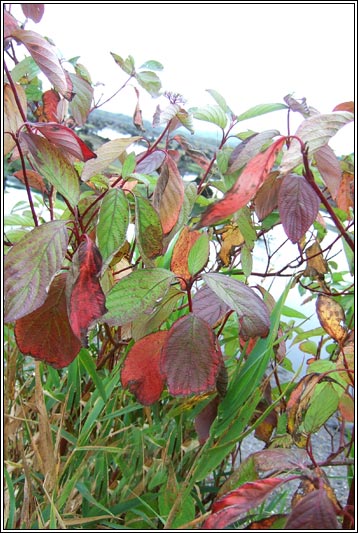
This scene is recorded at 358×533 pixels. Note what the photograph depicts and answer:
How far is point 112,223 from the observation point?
0.32 m

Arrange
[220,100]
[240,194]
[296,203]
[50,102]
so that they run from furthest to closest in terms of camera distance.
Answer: [50,102] → [220,100] → [296,203] → [240,194]

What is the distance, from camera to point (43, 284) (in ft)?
0.94

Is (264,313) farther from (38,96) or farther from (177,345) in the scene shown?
(38,96)

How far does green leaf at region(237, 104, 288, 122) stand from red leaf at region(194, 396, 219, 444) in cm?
24

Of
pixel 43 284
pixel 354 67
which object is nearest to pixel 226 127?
pixel 354 67

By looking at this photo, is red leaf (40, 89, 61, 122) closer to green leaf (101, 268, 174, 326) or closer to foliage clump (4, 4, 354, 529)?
foliage clump (4, 4, 354, 529)

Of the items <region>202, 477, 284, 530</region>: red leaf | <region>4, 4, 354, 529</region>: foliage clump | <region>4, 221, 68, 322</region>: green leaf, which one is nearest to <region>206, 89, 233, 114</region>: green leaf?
<region>4, 4, 354, 529</region>: foliage clump

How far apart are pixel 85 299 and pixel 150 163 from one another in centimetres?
21

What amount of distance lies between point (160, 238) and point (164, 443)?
0.73 ft

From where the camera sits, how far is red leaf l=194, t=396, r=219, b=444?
A: 401 mm

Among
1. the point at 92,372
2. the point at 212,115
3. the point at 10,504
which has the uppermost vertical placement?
the point at 212,115

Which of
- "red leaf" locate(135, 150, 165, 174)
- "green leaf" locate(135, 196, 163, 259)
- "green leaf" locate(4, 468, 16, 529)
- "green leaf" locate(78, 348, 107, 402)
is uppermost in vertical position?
"red leaf" locate(135, 150, 165, 174)

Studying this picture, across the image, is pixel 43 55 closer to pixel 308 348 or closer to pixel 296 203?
pixel 296 203

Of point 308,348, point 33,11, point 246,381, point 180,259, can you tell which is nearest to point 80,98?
point 33,11
